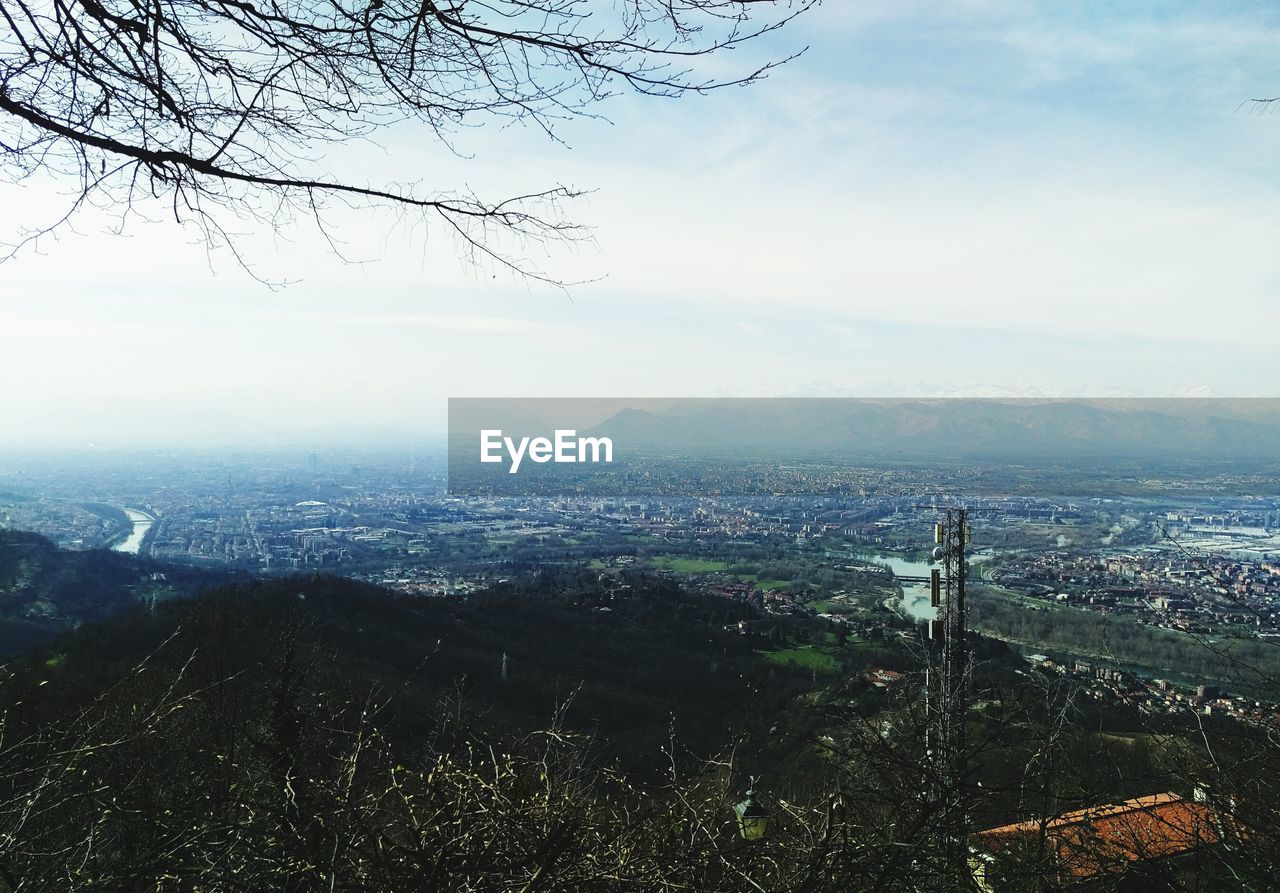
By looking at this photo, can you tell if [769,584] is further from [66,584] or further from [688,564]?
[66,584]

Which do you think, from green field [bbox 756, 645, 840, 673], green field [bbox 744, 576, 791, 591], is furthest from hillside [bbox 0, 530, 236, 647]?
green field [bbox 744, 576, 791, 591]

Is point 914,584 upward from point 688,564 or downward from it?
upward

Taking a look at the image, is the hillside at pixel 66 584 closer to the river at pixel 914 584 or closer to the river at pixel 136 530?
the river at pixel 136 530

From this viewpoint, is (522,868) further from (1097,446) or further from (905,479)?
(1097,446)

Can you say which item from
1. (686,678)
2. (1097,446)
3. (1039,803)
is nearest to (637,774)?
(686,678)

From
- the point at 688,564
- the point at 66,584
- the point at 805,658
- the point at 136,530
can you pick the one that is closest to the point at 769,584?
the point at 688,564

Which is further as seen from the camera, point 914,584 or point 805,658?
point 914,584

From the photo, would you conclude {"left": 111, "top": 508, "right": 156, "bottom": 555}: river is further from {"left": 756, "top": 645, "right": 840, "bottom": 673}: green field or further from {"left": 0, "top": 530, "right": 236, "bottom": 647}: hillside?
{"left": 756, "top": 645, "right": 840, "bottom": 673}: green field

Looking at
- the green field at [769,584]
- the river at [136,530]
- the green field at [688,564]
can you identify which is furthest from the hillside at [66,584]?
the green field at [769,584]

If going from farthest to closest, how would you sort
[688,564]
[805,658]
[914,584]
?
[688,564] → [914,584] → [805,658]

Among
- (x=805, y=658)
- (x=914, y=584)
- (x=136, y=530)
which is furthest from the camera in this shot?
(x=136, y=530)
